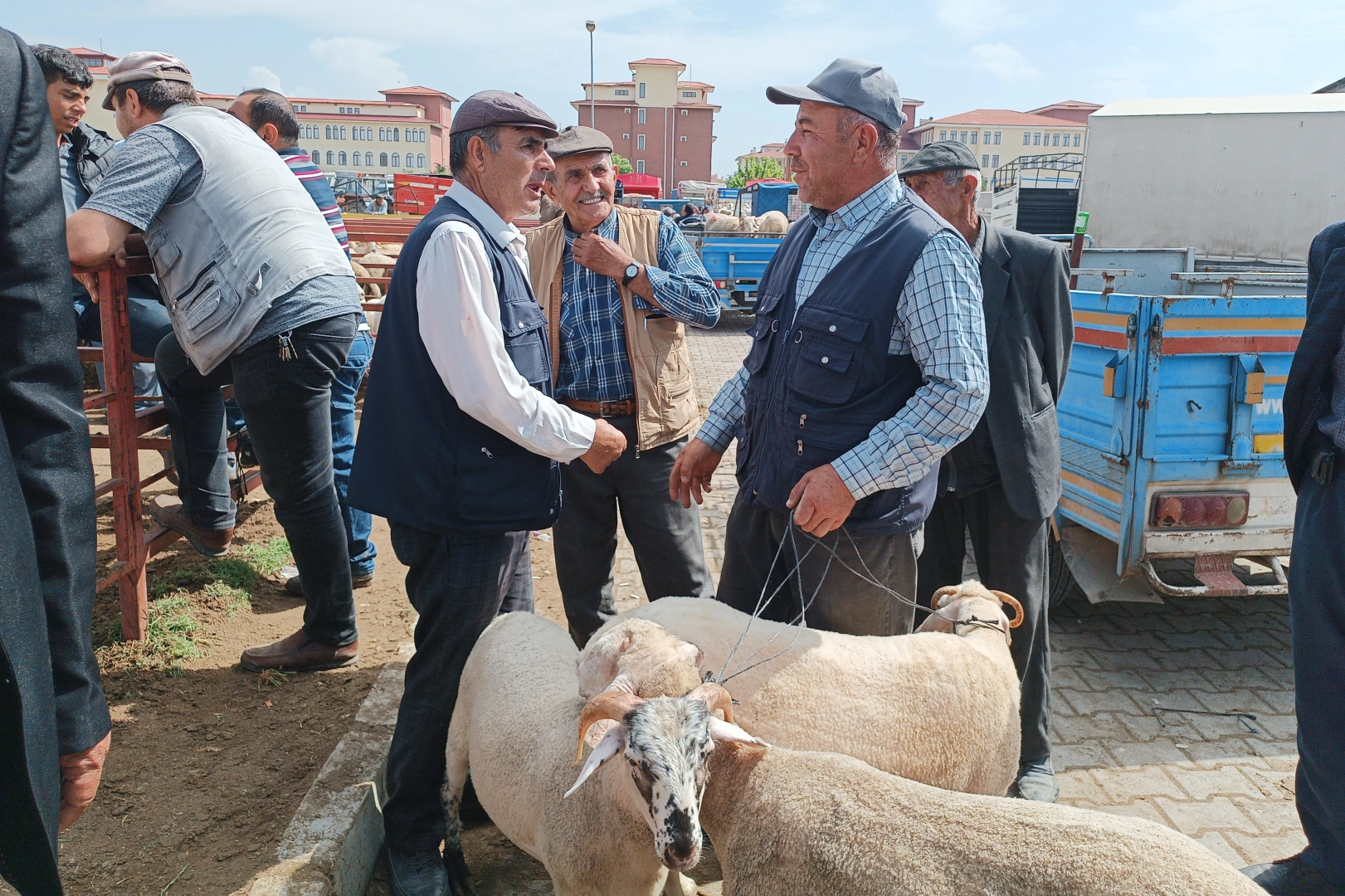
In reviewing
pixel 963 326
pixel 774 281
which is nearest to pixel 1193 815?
pixel 963 326

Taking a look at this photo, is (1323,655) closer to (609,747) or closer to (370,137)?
(609,747)

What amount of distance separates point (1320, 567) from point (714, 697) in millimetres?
1763

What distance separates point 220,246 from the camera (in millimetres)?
3246

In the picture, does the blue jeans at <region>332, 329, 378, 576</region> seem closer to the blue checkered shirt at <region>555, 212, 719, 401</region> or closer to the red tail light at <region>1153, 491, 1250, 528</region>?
the blue checkered shirt at <region>555, 212, 719, 401</region>

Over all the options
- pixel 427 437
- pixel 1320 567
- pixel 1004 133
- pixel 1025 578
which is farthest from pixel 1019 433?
pixel 1004 133

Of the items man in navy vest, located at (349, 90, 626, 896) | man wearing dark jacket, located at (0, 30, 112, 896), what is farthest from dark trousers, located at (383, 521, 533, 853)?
man wearing dark jacket, located at (0, 30, 112, 896)

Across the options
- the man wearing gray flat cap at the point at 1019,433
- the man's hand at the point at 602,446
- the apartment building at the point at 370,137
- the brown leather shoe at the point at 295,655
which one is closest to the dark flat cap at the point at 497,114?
the man's hand at the point at 602,446

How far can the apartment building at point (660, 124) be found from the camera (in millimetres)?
96188

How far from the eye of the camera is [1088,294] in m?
4.43

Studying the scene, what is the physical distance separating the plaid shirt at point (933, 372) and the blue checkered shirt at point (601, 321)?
1251mm

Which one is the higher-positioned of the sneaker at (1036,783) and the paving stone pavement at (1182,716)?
the sneaker at (1036,783)

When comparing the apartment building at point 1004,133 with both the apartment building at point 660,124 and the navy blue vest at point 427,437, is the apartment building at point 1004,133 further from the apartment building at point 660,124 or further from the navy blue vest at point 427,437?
the navy blue vest at point 427,437

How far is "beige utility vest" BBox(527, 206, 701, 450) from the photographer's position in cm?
366

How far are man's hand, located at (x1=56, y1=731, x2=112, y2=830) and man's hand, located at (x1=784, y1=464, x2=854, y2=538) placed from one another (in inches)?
68.3
